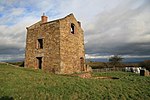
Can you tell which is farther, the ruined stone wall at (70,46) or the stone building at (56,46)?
the ruined stone wall at (70,46)

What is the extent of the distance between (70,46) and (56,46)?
2.49 meters

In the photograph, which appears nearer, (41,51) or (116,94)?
(116,94)

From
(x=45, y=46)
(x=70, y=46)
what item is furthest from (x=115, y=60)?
(x=45, y=46)

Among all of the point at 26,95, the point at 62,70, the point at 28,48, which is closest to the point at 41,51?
the point at 28,48

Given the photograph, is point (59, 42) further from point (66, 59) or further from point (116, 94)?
point (116, 94)

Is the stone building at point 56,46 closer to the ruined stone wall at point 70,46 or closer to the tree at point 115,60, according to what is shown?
the ruined stone wall at point 70,46

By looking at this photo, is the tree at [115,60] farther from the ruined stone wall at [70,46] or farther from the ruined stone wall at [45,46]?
the ruined stone wall at [45,46]

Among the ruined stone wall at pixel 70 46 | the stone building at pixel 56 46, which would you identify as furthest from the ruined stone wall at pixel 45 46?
the ruined stone wall at pixel 70 46

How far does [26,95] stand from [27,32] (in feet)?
55.1

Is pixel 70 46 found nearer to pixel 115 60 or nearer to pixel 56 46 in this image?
pixel 56 46

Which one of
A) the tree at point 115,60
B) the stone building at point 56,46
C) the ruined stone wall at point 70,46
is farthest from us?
the tree at point 115,60

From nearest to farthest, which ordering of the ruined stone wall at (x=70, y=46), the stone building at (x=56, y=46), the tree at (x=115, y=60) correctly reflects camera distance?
the stone building at (x=56, y=46) < the ruined stone wall at (x=70, y=46) < the tree at (x=115, y=60)

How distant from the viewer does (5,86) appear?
10711mm

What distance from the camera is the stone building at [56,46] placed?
2105 centimetres
